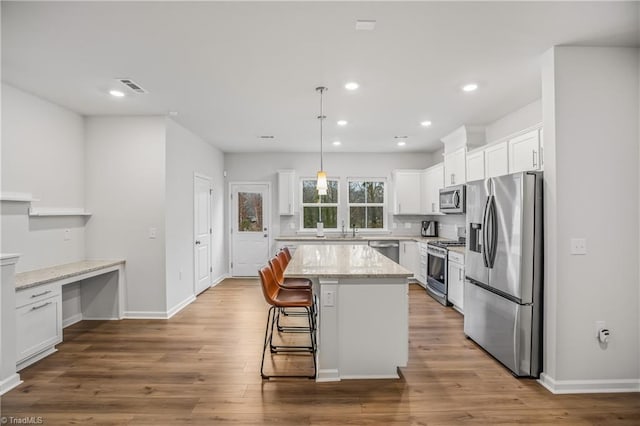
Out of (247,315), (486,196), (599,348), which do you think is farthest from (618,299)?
(247,315)

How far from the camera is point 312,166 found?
731 centimetres

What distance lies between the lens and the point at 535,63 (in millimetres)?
2922

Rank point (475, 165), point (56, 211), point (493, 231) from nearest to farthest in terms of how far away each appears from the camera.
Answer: point (493, 231) < point (56, 211) < point (475, 165)

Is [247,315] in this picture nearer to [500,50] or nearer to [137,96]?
[137,96]

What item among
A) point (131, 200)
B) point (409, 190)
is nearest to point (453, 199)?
point (409, 190)

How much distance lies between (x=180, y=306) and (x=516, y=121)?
507cm

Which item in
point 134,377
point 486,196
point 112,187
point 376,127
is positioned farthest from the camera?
point 376,127

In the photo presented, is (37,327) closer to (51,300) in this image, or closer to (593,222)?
(51,300)

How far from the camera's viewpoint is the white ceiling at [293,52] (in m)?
2.18

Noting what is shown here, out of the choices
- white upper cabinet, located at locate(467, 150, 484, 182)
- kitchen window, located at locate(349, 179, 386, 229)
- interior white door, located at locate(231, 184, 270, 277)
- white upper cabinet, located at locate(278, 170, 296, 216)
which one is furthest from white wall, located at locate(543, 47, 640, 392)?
interior white door, located at locate(231, 184, 270, 277)

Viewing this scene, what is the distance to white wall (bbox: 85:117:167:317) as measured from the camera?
448 centimetres

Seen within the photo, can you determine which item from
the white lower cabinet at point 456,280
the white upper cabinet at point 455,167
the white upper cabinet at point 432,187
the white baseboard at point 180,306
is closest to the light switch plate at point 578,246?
the white lower cabinet at point 456,280

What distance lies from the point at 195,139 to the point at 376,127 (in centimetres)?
288

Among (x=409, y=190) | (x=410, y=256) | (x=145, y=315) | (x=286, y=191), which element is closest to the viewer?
(x=145, y=315)
